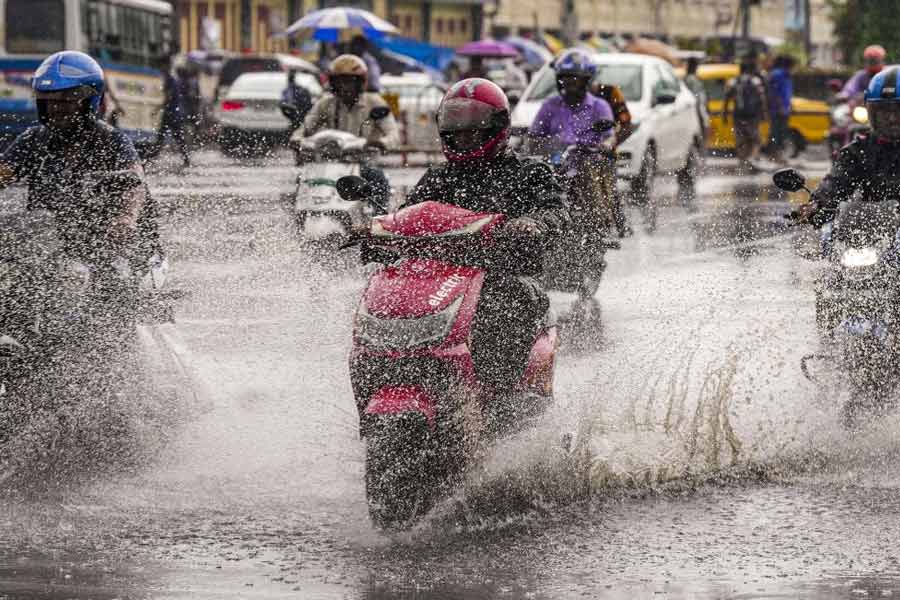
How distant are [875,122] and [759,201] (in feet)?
44.7

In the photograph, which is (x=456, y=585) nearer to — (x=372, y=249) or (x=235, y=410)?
(x=372, y=249)

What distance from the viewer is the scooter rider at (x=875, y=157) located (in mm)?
8305

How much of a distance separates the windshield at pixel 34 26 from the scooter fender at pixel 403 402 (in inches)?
931

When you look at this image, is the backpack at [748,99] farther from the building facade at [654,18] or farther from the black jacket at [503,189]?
the building facade at [654,18]

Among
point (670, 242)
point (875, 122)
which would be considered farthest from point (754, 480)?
point (670, 242)

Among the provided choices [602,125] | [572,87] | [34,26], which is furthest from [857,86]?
[34,26]

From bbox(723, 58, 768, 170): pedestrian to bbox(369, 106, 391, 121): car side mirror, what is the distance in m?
16.5

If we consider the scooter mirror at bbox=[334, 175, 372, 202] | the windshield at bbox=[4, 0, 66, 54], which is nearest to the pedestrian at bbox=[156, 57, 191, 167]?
the windshield at bbox=[4, 0, 66, 54]

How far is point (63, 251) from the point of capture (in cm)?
726

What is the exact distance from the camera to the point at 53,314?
Result: 23.2 ft

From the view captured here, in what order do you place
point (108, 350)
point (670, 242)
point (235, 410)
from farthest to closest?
point (670, 242)
point (235, 410)
point (108, 350)

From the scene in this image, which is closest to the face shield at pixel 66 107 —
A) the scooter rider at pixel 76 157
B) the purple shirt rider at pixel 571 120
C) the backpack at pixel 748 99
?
the scooter rider at pixel 76 157

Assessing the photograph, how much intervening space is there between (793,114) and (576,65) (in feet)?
76.6

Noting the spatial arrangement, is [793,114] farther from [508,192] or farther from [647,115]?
[508,192]
